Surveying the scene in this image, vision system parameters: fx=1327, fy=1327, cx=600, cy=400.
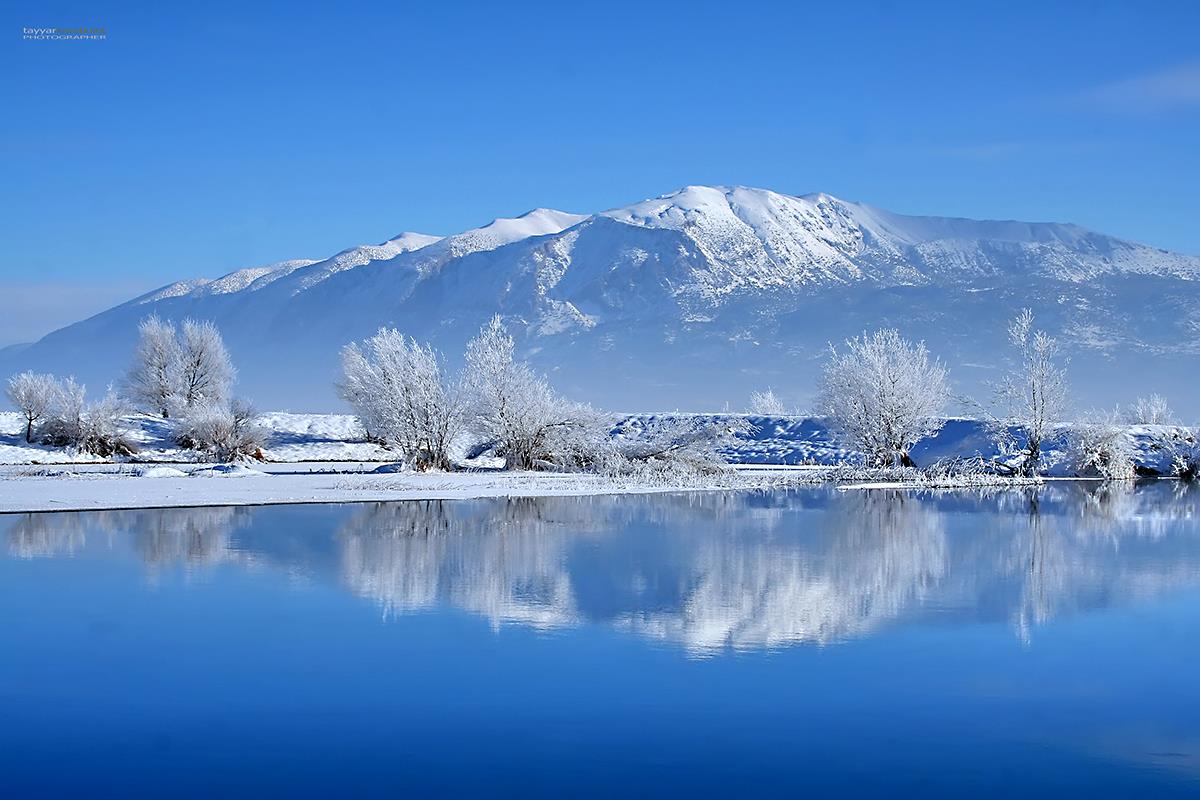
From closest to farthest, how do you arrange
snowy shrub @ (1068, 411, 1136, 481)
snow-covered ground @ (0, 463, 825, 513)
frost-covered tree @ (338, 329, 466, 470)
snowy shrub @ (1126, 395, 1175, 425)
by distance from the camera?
1. snow-covered ground @ (0, 463, 825, 513)
2. frost-covered tree @ (338, 329, 466, 470)
3. snowy shrub @ (1068, 411, 1136, 481)
4. snowy shrub @ (1126, 395, 1175, 425)

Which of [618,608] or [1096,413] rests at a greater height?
[1096,413]

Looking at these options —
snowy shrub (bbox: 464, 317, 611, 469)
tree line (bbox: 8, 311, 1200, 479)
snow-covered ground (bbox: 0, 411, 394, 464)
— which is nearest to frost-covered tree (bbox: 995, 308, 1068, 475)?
tree line (bbox: 8, 311, 1200, 479)

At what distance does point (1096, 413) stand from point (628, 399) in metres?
131

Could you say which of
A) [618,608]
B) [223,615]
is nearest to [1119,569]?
[618,608]

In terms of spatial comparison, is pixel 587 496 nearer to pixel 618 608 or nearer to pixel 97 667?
pixel 618 608

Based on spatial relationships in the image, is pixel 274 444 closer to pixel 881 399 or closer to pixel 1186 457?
pixel 881 399

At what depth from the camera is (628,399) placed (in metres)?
172

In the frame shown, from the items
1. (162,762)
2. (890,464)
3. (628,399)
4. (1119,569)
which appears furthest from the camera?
Result: (628,399)

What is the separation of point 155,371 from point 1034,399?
34.6m

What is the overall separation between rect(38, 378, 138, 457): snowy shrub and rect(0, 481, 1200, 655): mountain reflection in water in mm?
22192

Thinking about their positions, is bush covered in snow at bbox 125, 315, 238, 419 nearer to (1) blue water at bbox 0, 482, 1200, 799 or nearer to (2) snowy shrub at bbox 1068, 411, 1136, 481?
(2) snowy shrub at bbox 1068, 411, 1136, 481

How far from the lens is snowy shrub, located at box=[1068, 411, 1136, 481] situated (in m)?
39.9

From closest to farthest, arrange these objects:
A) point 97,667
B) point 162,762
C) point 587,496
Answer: point 162,762, point 97,667, point 587,496

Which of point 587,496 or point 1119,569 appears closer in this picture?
point 1119,569
